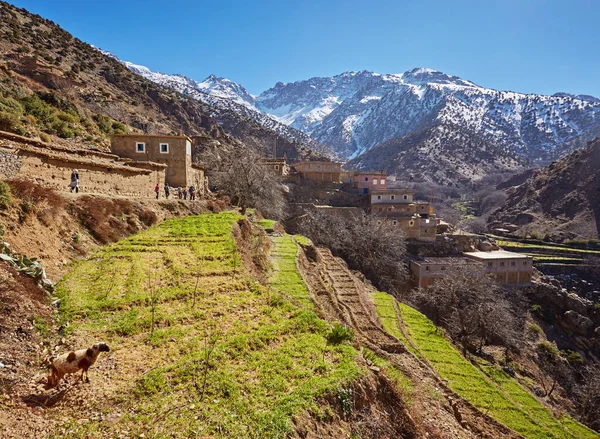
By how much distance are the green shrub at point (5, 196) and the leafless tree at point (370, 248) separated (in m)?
22.7

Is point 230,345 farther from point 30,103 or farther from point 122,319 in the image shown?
point 30,103

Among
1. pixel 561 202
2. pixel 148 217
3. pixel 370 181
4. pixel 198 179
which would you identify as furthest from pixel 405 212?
pixel 561 202

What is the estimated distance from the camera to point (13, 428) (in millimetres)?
3809

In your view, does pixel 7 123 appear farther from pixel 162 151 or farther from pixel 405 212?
pixel 405 212

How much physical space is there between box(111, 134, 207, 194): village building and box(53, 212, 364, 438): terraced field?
46.0 feet

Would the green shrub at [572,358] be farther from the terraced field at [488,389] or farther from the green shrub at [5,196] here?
the green shrub at [5,196]

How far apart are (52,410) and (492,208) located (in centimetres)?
9193

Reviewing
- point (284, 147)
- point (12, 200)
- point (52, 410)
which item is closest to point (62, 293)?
point (12, 200)

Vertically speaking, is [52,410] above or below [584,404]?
above

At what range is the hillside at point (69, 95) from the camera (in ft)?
77.4

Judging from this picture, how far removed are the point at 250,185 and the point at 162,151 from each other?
26.0ft

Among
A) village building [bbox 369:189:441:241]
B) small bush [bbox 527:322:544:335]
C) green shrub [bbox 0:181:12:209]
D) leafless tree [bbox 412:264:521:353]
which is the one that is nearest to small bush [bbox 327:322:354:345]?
green shrub [bbox 0:181:12:209]

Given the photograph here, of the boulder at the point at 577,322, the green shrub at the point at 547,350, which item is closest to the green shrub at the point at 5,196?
the green shrub at the point at 547,350

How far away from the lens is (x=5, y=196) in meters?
8.71
